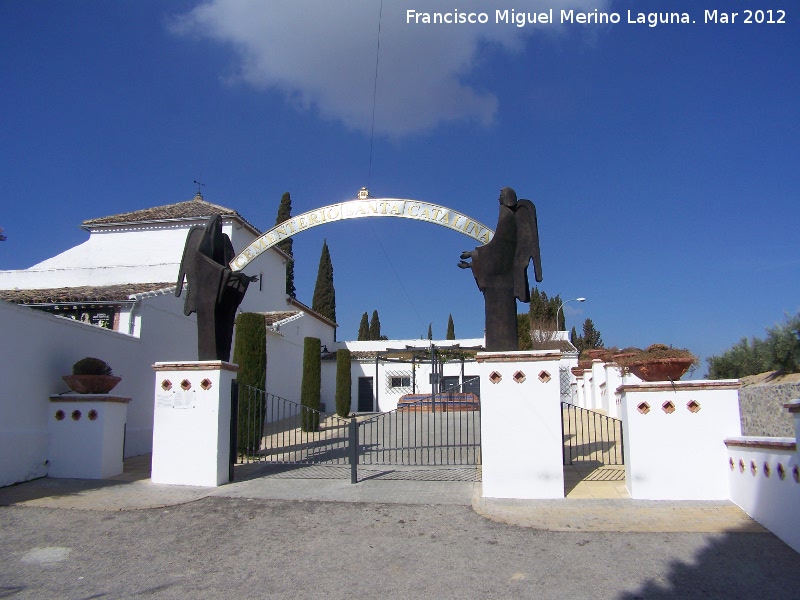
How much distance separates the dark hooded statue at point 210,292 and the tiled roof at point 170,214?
43.6 ft

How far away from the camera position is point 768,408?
1159 cm

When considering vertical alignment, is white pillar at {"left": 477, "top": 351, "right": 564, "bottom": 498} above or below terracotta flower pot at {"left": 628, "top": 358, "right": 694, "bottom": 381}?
below

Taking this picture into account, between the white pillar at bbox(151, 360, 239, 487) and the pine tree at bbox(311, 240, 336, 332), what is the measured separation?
1256 inches

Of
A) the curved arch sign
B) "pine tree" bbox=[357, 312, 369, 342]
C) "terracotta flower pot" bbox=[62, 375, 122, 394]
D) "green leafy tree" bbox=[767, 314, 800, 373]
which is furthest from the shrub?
"pine tree" bbox=[357, 312, 369, 342]

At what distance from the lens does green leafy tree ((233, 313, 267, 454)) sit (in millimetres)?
12398

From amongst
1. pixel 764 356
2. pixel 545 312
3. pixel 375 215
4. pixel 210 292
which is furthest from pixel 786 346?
pixel 545 312

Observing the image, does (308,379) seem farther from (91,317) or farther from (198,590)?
(198,590)

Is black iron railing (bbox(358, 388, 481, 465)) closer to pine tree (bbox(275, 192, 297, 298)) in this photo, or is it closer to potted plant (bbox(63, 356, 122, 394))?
potted plant (bbox(63, 356, 122, 394))

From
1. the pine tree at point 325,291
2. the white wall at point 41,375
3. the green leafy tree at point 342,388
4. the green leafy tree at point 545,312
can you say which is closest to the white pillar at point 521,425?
the white wall at point 41,375

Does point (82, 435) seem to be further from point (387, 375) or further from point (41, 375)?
point (387, 375)

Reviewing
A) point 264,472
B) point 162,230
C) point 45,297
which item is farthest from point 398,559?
A: point 162,230

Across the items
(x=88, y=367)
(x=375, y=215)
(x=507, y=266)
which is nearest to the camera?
(x=507, y=266)

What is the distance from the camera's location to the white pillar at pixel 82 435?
9.67 metres

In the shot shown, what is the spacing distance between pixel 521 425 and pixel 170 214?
19.6 meters
